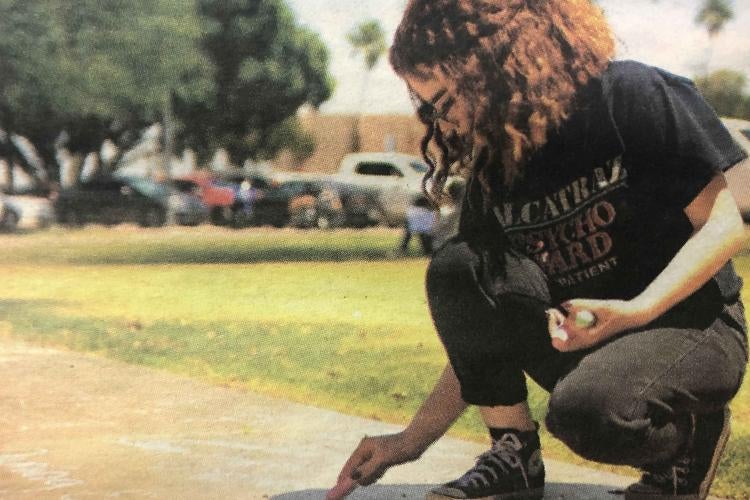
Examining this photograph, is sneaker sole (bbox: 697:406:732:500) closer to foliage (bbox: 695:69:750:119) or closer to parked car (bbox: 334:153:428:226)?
foliage (bbox: 695:69:750:119)

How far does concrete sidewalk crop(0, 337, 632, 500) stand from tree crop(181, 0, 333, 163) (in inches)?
30.1

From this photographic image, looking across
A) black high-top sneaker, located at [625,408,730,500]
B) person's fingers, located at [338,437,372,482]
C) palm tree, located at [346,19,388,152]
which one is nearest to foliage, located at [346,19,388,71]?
palm tree, located at [346,19,388,152]

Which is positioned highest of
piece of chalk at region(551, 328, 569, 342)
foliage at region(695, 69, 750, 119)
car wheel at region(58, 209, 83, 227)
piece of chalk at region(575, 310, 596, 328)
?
foliage at region(695, 69, 750, 119)

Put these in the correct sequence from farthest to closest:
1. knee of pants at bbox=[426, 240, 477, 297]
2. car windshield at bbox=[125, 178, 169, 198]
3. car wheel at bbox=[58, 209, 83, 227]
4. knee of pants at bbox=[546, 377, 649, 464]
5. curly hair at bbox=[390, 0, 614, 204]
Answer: car wheel at bbox=[58, 209, 83, 227] < car windshield at bbox=[125, 178, 169, 198] < knee of pants at bbox=[426, 240, 477, 297] < curly hair at bbox=[390, 0, 614, 204] < knee of pants at bbox=[546, 377, 649, 464]

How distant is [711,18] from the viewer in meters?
2.79

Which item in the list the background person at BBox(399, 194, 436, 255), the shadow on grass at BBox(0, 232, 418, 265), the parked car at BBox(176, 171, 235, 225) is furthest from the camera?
the parked car at BBox(176, 171, 235, 225)

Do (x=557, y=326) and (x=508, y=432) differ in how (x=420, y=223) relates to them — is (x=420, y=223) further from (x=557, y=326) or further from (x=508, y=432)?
(x=557, y=326)

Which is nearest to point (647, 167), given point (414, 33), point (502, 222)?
point (502, 222)

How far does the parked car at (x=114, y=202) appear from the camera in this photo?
4883 mm

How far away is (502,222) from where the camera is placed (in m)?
2.32

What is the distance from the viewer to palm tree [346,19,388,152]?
2.92 metres

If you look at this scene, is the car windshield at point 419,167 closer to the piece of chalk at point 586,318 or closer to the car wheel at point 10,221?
the piece of chalk at point 586,318

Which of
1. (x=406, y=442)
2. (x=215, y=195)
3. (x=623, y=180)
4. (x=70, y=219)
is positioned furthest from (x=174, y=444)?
(x=70, y=219)

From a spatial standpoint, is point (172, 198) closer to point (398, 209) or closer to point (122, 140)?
point (122, 140)
